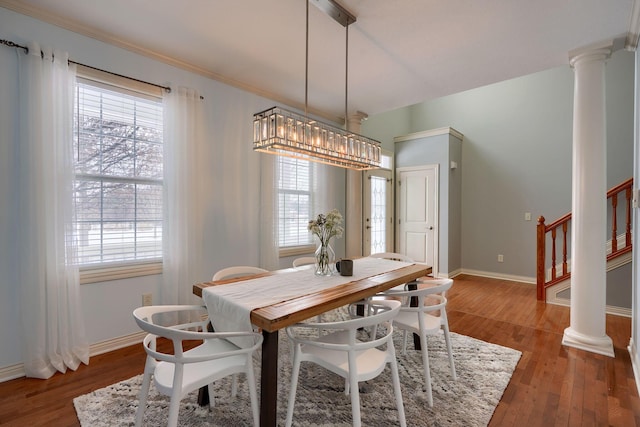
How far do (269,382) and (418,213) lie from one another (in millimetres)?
4764

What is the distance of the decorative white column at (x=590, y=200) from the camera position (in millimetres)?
2533

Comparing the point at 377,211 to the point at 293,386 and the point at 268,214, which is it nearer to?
the point at 268,214

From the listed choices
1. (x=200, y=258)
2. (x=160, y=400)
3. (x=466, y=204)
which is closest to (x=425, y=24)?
(x=200, y=258)

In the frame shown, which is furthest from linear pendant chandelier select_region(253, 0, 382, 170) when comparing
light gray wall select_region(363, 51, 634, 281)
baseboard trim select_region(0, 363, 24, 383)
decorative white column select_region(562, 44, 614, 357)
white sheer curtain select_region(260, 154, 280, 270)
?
light gray wall select_region(363, 51, 634, 281)

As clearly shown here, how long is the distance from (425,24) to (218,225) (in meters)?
2.59

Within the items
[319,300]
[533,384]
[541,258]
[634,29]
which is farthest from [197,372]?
[541,258]

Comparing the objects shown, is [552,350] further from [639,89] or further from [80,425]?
[80,425]

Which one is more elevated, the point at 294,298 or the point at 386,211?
the point at 386,211

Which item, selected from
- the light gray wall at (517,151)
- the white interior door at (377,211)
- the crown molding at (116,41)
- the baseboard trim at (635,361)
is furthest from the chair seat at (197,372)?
the light gray wall at (517,151)

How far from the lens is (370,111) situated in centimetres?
430

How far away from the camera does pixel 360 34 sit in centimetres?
246

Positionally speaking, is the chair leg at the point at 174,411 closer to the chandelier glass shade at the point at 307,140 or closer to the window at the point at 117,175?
the chandelier glass shade at the point at 307,140

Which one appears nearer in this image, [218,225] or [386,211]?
[218,225]

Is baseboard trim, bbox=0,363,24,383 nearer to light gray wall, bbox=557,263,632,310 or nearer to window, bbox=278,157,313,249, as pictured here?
window, bbox=278,157,313,249
